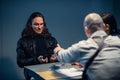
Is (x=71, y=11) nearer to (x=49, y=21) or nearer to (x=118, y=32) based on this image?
(x=49, y=21)

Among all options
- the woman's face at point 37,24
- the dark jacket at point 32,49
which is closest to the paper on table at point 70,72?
the dark jacket at point 32,49

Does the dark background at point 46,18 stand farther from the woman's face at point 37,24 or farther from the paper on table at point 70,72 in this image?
the paper on table at point 70,72

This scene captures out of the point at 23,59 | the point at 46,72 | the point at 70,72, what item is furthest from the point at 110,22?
the point at 23,59

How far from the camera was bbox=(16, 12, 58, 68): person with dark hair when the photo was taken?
3764 mm

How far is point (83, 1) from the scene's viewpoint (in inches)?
201

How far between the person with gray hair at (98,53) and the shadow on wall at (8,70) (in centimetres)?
234

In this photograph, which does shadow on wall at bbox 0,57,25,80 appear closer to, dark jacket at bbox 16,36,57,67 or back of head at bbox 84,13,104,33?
dark jacket at bbox 16,36,57,67

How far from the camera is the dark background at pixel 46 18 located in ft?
15.1

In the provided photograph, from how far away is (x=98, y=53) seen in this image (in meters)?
2.41

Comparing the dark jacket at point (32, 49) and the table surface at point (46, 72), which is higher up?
the dark jacket at point (32, 49)

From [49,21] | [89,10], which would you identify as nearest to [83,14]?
[89,10]

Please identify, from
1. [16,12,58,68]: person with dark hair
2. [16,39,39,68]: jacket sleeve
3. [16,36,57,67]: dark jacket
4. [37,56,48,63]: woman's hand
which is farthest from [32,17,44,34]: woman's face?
[37,56,48,63]: woman's hand

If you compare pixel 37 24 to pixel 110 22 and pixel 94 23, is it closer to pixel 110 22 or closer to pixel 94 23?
pixel 110 22

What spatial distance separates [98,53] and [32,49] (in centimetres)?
166
